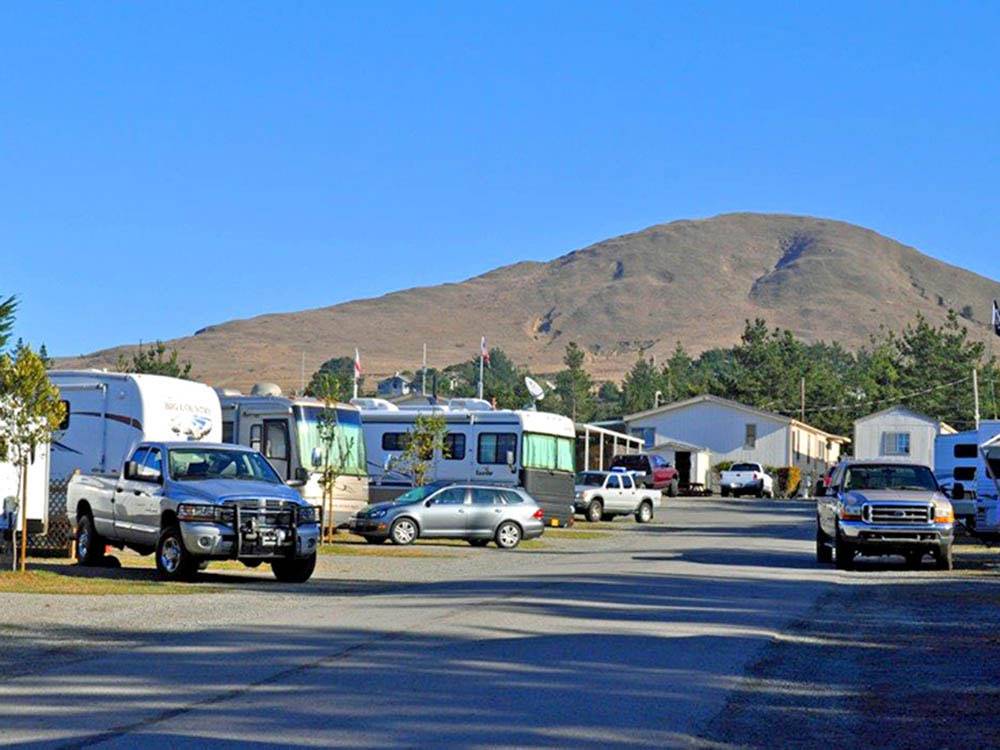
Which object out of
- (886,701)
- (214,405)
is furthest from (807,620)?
(214,405)

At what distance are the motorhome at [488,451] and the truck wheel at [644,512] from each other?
22.4 ft

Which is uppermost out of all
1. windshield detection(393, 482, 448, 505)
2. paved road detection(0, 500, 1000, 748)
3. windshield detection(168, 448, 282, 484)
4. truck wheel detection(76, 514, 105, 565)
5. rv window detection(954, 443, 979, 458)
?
rv window detection(954, 443, 979, 458)

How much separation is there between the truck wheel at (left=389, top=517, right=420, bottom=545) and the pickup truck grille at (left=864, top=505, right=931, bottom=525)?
1044cm

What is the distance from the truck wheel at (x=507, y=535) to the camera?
35438mm

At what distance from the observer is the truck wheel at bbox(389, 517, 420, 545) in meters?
35.0

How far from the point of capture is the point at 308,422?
35.4 m

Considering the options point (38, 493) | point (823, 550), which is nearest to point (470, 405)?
point (823, 550)

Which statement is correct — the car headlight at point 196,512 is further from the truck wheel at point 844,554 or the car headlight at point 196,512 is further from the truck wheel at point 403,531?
the truck wheel at point 403,531

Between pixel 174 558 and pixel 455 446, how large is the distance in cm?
2119

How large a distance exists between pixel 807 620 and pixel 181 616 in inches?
270

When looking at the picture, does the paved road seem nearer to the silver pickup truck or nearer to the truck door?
the silver pickup truck

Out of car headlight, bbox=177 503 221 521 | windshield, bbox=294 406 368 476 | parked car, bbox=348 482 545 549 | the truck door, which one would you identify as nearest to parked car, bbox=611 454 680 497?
parked car, bbox=348 482 545 549

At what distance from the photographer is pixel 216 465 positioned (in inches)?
955

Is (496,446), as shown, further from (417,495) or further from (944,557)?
(944,557)
